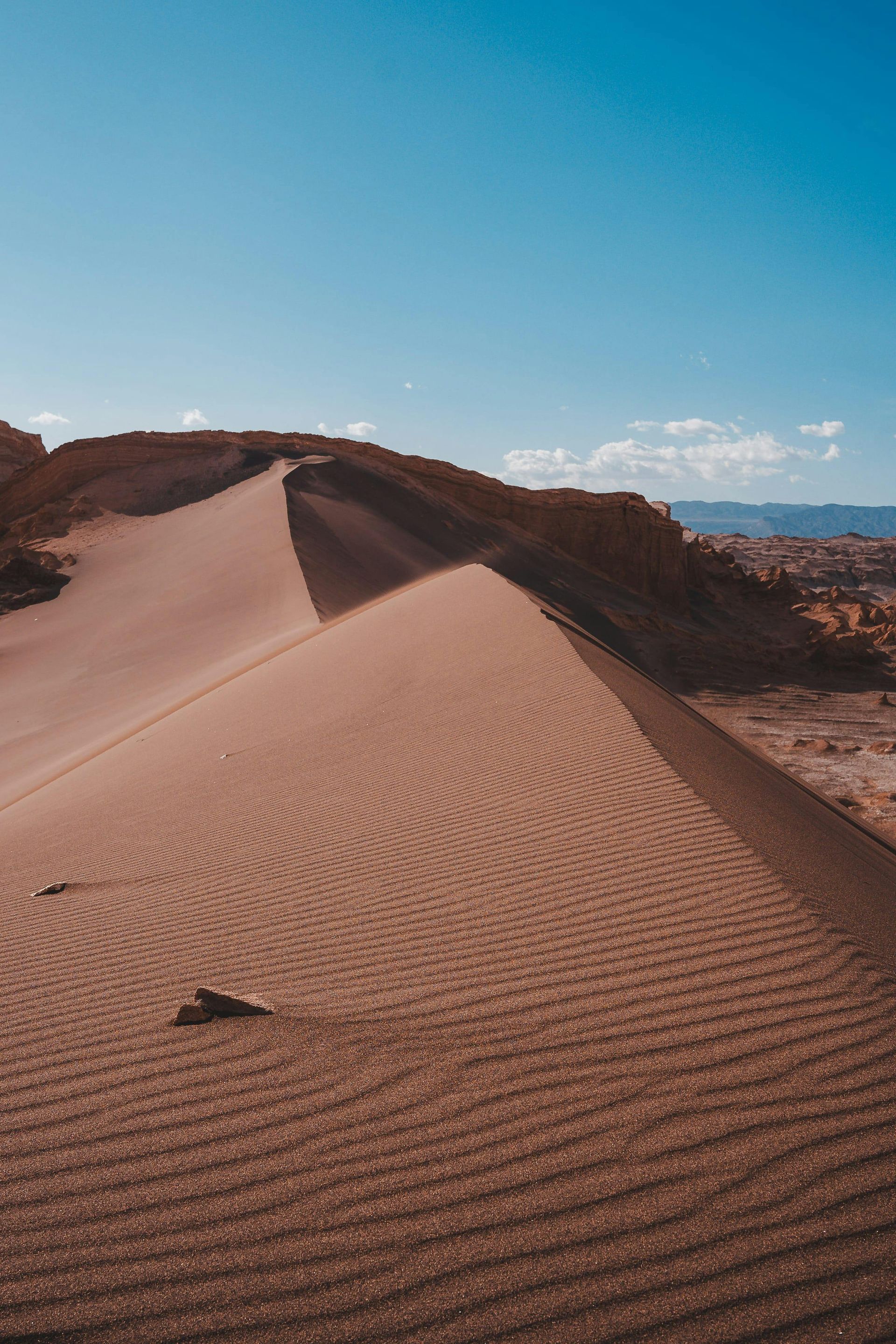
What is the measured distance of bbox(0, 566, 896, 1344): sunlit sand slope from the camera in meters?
2.09

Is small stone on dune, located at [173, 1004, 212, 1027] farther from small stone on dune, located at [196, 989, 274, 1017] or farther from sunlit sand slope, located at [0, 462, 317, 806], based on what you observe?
sunlit sand slope, located at [0, 462, 317, 806]

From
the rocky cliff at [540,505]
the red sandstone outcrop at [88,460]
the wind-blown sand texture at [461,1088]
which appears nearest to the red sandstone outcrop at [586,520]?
the rocky cliff at [540,505]

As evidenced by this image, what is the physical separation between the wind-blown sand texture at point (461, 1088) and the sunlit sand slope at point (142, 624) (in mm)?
7206

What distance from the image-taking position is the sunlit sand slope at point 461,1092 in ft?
6.86

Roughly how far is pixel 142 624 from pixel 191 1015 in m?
17.1

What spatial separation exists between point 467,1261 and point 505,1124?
47 cm

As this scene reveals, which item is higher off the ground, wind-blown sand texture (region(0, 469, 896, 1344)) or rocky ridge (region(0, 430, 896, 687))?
rocky ridge (region(0, 430, 896, 687))

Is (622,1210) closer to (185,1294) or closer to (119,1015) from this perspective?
(185,1294)

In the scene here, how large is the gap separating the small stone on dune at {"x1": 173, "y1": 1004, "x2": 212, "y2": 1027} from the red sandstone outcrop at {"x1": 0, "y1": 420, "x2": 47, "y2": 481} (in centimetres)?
3759

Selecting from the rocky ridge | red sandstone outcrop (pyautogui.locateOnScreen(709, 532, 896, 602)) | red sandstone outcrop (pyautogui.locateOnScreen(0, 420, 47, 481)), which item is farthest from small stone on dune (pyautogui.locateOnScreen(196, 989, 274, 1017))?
red sandstone outcrop (pyautogui.locateOnScreen(709, 532, 896, 602))

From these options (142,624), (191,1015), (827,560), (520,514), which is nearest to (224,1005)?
(191,1015)

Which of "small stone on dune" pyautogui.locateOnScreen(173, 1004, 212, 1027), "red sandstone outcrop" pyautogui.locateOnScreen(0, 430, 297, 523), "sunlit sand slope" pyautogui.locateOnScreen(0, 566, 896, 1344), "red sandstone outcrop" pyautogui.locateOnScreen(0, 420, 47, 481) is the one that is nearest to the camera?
"sunlit sand slope" pyautogui.locateOnScreen(0, 566, 896, 1344)

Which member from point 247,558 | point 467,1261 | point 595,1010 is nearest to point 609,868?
point 595,1010

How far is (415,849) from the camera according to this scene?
16.0 feet
